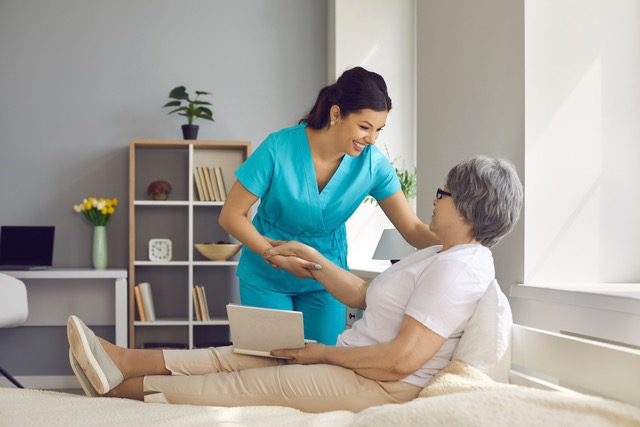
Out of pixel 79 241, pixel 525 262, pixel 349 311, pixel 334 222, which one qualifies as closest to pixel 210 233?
pixel 79 241

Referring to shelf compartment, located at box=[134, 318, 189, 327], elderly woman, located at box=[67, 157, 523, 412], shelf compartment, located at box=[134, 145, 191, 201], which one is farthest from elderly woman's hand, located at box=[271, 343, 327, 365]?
shelf compartment, located at box=[134, 145, 191, 201]

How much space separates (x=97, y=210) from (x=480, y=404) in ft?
12.4

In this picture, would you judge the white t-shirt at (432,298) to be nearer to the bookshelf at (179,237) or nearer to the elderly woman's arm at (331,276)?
the elderly woman's arm at (331,276)

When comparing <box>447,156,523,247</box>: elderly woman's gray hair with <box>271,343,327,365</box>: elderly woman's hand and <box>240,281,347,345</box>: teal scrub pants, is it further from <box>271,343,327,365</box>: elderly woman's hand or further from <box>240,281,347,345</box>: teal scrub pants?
<box>240,281,347,345</box>: teal scrub pants

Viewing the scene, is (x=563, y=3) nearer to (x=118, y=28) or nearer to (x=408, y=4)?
(x=408, y=4)

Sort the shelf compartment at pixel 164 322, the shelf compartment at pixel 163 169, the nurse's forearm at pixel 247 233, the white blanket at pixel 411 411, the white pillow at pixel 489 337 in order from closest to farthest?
1. the white blanket at pixel 411 411
2. the white pillow at pixel 489 337
3. the nurse's forearm at pixel 247 233
4. the shelf compartment at pixel 164 322
5. the shelf compartment at pixel 163 169

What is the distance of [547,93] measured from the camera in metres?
2.28

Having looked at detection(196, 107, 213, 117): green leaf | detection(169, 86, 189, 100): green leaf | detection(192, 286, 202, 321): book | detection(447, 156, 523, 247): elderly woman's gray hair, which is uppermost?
detection(169, 86, 189, 100): green leaf

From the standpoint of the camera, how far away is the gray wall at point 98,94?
5.07m

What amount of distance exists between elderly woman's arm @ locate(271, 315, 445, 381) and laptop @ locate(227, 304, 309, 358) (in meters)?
0.14

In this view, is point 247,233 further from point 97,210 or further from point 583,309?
point 97,210

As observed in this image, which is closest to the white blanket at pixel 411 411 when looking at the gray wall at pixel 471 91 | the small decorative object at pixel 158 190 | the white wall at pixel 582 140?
the white wall at pixel 582 140

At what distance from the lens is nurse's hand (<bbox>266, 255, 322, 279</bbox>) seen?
2428 millimetres

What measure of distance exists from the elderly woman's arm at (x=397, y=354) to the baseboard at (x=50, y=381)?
339 centimetres
